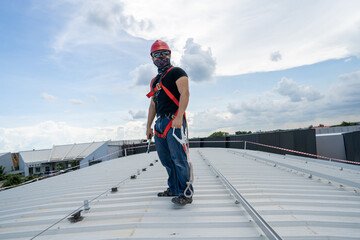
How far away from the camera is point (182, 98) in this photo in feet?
7.64

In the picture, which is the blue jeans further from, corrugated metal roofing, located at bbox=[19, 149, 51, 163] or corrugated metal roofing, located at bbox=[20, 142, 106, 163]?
corrugated metal roofing, located at bbox=[19, 149, 51, 163]

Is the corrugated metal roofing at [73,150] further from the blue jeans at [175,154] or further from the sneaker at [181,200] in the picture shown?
the sneaker at [181,200]

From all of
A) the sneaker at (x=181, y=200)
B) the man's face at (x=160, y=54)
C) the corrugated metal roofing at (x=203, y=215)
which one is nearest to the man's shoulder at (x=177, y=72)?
the man's face at (x=160, y=54)

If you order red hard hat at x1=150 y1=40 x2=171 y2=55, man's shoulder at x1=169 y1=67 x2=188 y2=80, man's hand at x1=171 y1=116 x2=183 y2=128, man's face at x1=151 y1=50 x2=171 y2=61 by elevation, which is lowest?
man's hand at x1=171 y1=116 x2=183 y2=128

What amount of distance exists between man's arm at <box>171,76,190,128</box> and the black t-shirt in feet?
0.25

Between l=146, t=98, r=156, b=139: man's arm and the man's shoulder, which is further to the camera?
l=146, t=98, r=156, b=139: man's arm

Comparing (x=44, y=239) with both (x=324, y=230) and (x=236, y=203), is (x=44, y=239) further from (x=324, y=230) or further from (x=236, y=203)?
(x=324, y=230)

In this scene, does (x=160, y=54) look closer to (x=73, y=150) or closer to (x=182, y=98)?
(x=182, y=98)

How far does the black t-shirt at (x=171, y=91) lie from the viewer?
2.45m

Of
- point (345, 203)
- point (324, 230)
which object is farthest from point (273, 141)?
point (324, 230)

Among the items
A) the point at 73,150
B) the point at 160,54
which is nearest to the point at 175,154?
the point at 160,54

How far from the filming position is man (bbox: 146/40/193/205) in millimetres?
2366

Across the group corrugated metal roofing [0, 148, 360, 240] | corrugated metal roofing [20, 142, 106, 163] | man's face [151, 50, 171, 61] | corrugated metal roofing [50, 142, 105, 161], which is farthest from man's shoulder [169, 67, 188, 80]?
corrugated metal roofing [50, 142, 105, 161]

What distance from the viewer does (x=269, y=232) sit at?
1671 millimetres
